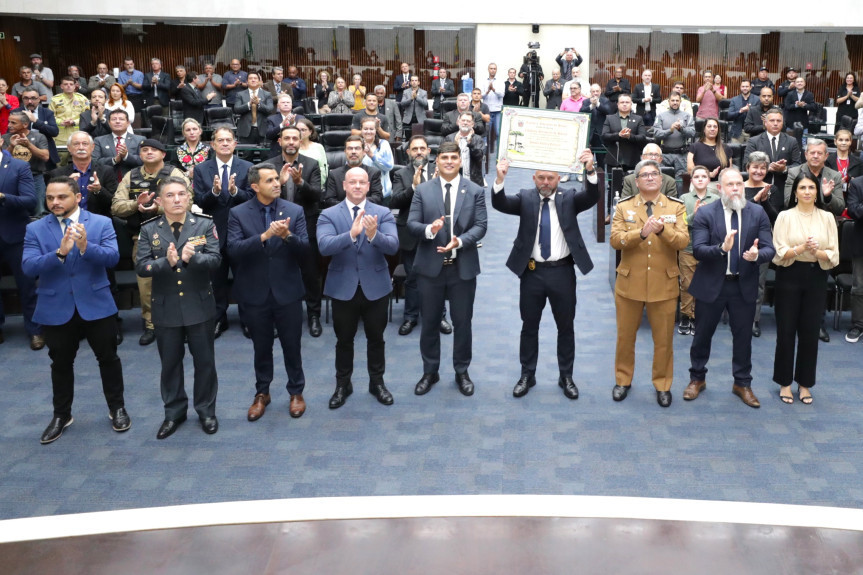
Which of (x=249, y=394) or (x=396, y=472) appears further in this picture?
(x=249, y=394)

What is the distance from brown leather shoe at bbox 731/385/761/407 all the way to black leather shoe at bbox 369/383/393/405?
222 cm

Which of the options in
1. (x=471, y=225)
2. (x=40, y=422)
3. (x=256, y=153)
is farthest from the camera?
(x=256, y=153)

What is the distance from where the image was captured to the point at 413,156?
6539mm

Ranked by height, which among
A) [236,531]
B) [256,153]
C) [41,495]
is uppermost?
[256,153]

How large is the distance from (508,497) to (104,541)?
840mm

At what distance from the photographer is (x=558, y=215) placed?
5.35m

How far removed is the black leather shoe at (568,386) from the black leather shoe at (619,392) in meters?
0.24

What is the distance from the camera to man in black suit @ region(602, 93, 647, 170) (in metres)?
9.54

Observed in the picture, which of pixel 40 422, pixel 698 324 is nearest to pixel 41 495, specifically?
pixel 40 422

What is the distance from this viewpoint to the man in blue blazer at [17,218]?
639cm

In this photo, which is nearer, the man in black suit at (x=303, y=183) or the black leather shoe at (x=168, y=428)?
the black leather shoe at (x=168, y=428)

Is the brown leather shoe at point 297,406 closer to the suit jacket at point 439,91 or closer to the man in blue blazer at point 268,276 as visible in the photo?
the man in blue blazer at point 268,276

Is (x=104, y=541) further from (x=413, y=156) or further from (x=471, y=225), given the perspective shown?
(x=413, y=156)

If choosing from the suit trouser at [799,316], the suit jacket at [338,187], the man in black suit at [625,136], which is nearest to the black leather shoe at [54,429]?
the suit jacket at [338,187]
